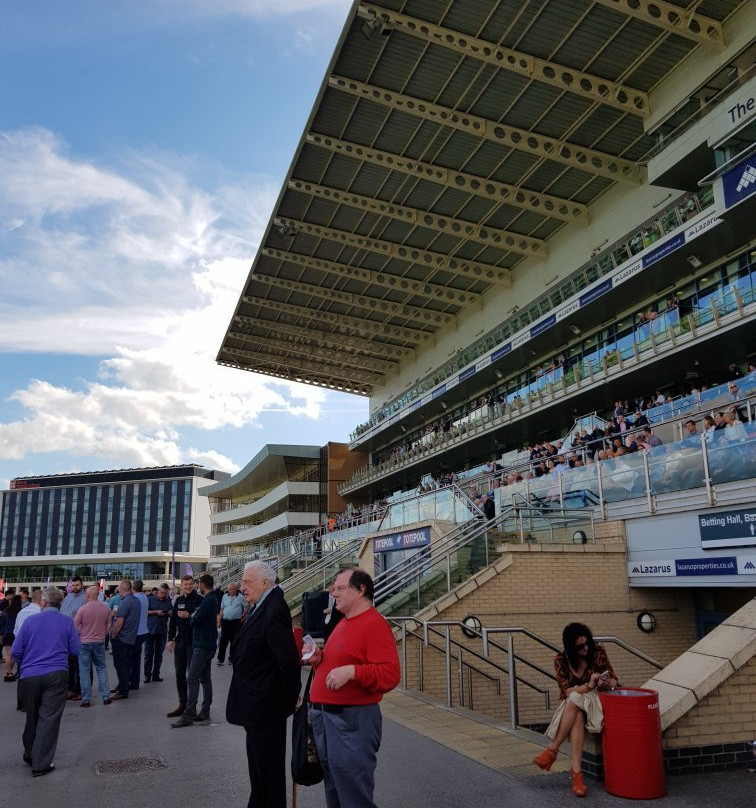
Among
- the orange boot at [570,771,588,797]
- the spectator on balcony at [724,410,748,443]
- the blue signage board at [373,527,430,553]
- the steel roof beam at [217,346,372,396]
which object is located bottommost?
the orange boot at [570,771,588,797]

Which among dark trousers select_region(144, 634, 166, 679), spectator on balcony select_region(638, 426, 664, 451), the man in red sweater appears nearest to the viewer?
the man in red sweater

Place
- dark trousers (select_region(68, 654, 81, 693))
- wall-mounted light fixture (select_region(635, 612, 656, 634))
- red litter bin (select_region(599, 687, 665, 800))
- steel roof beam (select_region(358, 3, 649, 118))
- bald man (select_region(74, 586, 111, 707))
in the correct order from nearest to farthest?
red litter bin (select_region(599, 687, 665, 800))
bald man (select_region(74, 586, 111, 707))
dark trousers (select_region(68, 654, 81, 693))
wall-mounted light fixture (select_region(635, 612, 656, 634))
steel roof beam (select_region(358, 3, 649, 118))

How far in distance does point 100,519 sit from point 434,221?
414ft

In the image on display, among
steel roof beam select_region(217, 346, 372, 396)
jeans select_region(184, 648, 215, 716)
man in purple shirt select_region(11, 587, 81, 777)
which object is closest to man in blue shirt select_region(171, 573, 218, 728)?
jeans select_region(184, 648, 215, 716)

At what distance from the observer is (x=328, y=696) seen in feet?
13.2

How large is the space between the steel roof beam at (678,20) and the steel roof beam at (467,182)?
10227 millimetres

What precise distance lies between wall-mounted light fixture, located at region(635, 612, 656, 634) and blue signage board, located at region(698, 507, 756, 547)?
8.40 ft

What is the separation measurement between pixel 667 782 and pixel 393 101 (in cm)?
2615

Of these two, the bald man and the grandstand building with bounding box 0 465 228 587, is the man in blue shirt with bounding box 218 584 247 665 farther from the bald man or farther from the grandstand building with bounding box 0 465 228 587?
the grandstand building with bounding box 0 465 228 587

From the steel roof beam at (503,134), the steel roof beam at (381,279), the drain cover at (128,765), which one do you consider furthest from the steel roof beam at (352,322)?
the drain cover at (128,765)

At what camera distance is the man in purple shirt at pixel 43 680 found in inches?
257

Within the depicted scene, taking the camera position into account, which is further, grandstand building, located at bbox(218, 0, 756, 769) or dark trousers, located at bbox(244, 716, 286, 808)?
grandstand building, located at bbox(218, 0, 756, 769)

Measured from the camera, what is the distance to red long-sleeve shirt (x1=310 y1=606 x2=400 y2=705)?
3918 mm

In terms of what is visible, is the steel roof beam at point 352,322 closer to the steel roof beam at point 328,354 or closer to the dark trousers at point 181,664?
the steel roof beam at point 328,354
